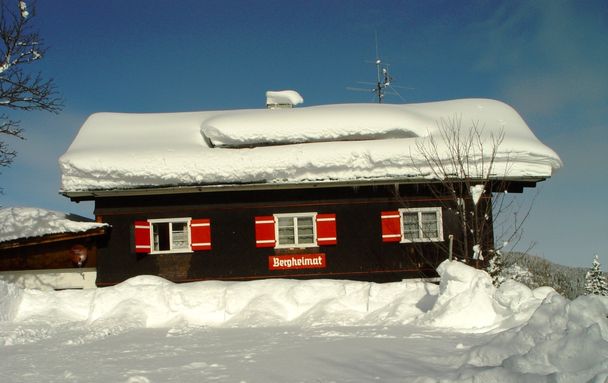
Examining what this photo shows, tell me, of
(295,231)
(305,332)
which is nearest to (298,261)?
(295,231)

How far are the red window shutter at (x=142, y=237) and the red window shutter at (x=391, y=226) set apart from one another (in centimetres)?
609

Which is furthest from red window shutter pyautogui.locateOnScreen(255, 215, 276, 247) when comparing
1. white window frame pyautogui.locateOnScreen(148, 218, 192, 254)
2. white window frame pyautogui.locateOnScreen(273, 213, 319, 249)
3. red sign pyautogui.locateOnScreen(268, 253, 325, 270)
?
white window frame pyautogui.locateOnScreen(148, 218, 192, 254)

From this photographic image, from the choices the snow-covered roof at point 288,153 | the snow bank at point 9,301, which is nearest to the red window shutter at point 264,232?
the snow-covered roof at point 288,153

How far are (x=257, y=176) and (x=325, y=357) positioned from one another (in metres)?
7.52

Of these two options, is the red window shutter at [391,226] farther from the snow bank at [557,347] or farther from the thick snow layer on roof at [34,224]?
the snow bank at [557,347]

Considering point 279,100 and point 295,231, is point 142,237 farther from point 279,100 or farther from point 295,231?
point 279,100

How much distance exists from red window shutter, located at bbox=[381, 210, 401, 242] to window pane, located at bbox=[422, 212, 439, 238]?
712mm

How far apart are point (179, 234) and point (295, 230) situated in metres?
3.07

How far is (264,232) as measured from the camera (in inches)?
523

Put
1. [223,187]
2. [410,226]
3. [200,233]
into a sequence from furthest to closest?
[410,226]
[200,233]
[223,187]

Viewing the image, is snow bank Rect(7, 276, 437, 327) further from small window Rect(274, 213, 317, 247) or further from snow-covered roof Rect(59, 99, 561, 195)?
snow-covered roof Rect(59, 99, 561, 195)

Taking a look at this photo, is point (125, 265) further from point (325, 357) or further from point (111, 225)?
point (325, 357)

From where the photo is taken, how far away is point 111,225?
13312 mm

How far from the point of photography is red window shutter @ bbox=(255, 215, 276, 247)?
43.5ft
